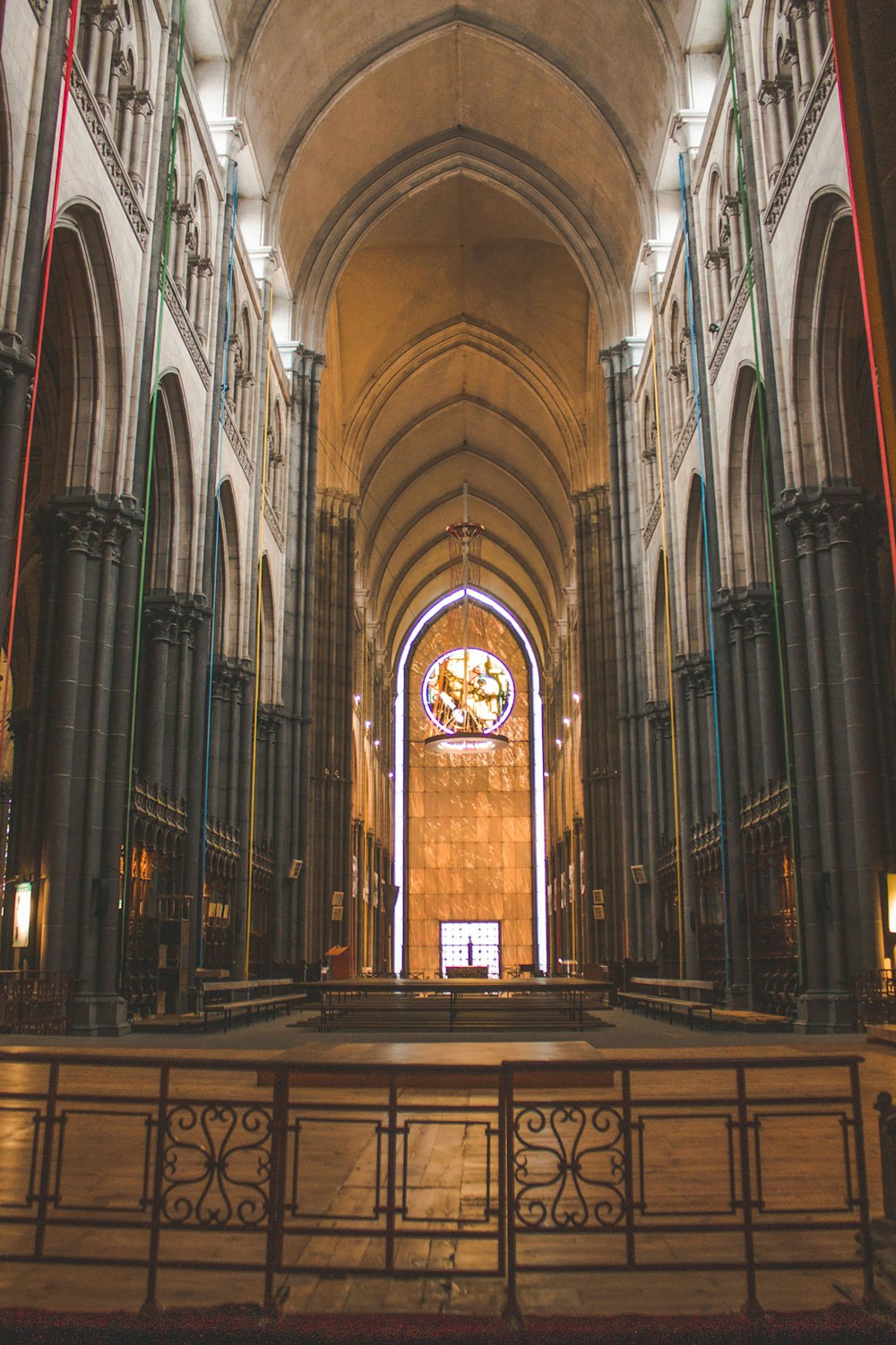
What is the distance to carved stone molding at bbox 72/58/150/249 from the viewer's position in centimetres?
1253

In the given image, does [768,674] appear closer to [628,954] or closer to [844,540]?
[844,540]

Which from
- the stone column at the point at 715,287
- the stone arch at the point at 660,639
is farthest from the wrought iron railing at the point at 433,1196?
the stone arch at the point at 660,639

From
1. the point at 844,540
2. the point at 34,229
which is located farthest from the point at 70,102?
the point at 844,540

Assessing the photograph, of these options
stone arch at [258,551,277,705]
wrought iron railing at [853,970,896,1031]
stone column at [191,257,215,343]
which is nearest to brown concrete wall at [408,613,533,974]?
stone arch at [258,551,277,705]

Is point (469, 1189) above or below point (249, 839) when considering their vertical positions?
below

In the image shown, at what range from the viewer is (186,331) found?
57.0 feet

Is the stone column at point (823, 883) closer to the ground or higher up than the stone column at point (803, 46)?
closer to the ground

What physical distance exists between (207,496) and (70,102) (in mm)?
6866

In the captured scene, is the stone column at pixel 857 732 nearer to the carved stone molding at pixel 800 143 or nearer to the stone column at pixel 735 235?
the carved stone molding at pixel 800 143

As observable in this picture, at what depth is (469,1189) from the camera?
16.0ft

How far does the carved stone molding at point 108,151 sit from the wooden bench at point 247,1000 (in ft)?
31.6

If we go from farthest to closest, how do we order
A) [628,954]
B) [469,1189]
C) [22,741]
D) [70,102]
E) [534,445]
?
[534,445] → [628,954] → [22,741] → [70,102] → [469,1189]

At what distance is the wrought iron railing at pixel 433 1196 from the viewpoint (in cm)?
364

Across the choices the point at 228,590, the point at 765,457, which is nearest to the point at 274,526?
the point at 228,590
